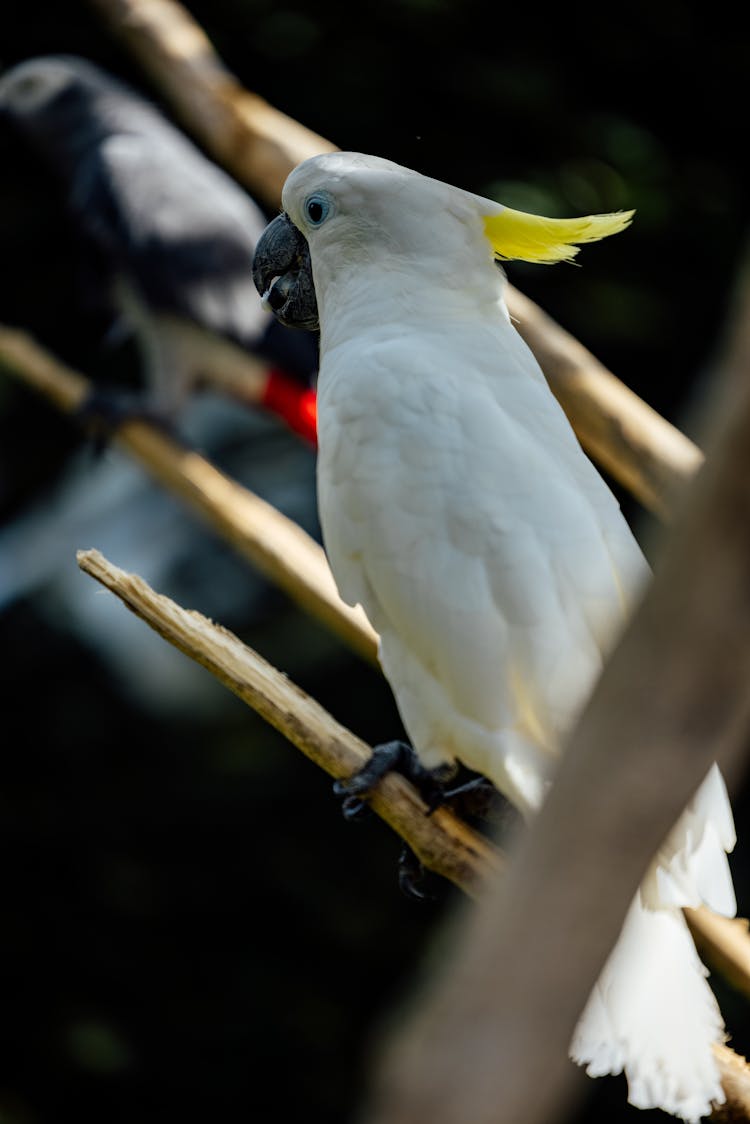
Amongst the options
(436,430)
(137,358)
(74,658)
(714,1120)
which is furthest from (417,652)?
(137,358)

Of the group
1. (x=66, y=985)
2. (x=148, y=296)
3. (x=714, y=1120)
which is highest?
(x=148, y=296)

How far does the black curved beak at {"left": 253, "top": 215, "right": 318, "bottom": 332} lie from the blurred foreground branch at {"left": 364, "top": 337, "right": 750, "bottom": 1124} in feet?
3.48

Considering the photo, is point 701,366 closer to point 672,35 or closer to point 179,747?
point 672,35

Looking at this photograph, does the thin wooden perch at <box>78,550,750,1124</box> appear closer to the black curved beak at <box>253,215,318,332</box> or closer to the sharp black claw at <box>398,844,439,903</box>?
the sharp black claw at <box>398,844,439,903</box>

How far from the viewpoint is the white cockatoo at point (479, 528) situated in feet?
3.50

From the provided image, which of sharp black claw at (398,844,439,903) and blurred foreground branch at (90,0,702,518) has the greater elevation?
blurred foreground branch at (90,0,702,518)

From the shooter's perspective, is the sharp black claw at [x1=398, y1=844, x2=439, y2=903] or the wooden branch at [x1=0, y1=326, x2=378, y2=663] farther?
the wooden branch at [x1=0, y1=326, x2=378, y2=663]

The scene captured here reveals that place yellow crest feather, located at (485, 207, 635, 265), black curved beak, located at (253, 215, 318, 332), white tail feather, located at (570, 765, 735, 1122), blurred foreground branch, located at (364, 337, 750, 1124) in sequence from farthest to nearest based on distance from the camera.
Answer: black curved beak, located at (253, 215, 318, 332)
yellow crest feather, located at (485, 207, 635, 265)
white tail feather, located at (570, 765, 735, 1122)
blurred foreground branch, located at (364, 337, 750, 1124)

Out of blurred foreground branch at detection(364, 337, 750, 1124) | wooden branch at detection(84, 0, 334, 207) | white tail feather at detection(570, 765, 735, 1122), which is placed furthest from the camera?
wooden branch at detection(84, 0, 334, 207)

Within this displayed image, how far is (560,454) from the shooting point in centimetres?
125

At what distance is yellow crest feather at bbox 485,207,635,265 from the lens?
1.17m

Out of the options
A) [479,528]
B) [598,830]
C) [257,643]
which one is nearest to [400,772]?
[479,528]

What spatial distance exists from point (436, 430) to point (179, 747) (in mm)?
1752

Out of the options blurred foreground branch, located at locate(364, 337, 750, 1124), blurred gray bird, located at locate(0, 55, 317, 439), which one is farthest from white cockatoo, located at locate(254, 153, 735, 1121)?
blurred gray bird, located at locate(0, 55, 317, 439)
